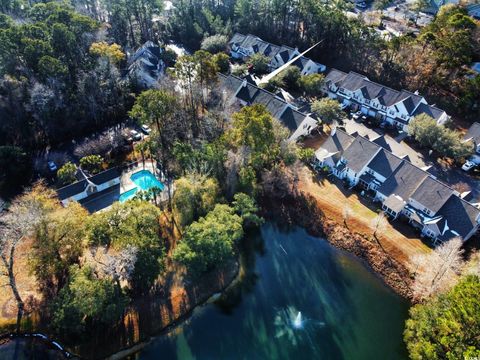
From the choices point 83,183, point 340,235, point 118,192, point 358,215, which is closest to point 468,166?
point 358,215

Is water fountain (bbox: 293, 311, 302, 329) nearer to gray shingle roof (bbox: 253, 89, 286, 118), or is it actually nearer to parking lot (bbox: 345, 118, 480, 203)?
parking lot (bbox: 345, 118, 480, 203)

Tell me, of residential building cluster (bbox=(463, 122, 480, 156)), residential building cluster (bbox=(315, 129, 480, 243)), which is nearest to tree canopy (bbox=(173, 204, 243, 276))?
residential building cluster (bbox=(315, 129, 480, 243))

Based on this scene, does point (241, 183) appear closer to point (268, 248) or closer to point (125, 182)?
point (268, 248)

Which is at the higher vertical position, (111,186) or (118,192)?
(111,186)

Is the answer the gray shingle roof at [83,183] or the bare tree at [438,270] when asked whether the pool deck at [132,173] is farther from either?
the bare tree at [438,270]

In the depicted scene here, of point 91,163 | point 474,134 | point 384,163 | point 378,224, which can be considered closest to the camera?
point 378,224

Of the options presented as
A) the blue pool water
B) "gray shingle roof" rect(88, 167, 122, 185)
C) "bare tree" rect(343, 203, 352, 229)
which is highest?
"gray shingle roof" rect(88, 167, 122, 185)

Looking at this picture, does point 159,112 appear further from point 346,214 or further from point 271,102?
point 346,214
